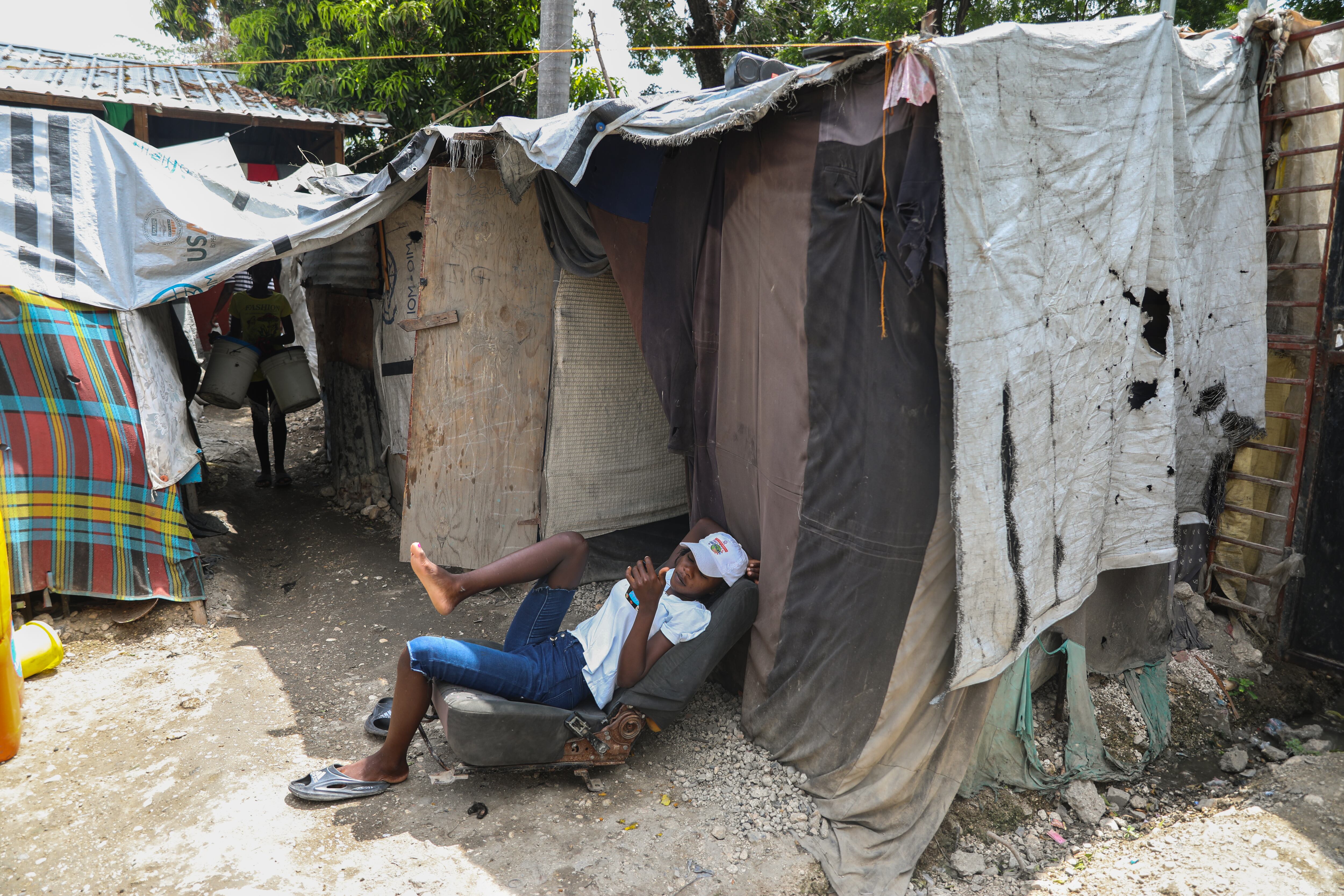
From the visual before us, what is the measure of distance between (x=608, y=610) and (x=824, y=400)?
1.17 metres

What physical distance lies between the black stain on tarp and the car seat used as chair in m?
0.97

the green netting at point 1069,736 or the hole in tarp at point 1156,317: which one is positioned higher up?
the hole in tarp at point 1156,317

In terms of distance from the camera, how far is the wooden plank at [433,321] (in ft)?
14.4

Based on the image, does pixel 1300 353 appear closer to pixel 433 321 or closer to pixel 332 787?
pixel 433 321

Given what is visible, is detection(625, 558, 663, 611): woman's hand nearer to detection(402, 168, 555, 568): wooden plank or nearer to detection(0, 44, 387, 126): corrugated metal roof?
detection(402, 168, 555, 568): wooden plank

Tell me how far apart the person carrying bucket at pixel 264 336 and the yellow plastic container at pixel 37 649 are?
2802 millimetres

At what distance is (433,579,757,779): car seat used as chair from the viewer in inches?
107

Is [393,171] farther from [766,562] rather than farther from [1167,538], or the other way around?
[1167,538]

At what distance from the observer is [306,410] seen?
30.0ft

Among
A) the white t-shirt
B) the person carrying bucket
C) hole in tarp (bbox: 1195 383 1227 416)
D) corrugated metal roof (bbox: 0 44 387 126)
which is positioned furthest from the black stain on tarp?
corrugated metal roof (bbox: 0 44 387 126)

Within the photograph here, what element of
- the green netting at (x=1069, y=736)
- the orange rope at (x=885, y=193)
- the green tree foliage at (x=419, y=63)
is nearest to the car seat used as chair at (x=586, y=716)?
the green netting at (x=1069, y=736)

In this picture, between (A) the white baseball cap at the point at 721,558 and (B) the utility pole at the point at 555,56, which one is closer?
(A) the white baseball cap at the point at 721,558

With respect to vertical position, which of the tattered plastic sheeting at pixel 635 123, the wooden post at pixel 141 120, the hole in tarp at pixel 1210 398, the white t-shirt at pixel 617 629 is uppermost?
the wooden post at pixel 141 120

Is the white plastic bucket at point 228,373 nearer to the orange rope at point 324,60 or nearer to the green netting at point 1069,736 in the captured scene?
the orange rope at point 324,60
